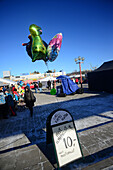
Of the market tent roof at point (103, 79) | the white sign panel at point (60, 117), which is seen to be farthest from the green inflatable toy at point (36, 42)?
the market tent roof at point (103, 79)

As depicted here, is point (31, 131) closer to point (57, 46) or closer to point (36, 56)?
point (36, 56)

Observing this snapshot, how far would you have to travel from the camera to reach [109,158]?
Result: 90.4 inches

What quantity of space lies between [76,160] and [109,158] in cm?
80

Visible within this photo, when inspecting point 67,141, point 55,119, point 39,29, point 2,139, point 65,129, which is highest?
point 39,29

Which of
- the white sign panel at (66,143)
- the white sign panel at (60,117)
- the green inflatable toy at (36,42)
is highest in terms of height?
the green inflatable toy at (36,42)

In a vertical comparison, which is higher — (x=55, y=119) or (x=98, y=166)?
(x=55, y=119)

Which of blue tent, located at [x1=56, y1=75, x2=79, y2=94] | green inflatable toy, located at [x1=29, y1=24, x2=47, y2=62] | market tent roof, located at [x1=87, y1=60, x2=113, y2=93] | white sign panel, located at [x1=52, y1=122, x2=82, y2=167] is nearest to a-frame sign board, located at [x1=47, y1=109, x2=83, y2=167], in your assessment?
white sign panel, located at [x1=52, y1=122, x2=82, y2=167]

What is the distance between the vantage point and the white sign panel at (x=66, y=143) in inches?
82.4

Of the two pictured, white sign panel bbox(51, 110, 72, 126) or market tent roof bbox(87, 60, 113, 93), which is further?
market tent roof bbox(87, 60, 113, 93)

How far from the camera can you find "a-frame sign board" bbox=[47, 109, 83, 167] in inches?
82.4

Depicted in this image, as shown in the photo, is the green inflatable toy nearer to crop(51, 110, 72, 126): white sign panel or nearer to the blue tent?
crop(51, 110, 72, 126): white sign panel

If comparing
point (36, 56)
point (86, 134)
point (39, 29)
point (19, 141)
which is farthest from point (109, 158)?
point (39, 29)

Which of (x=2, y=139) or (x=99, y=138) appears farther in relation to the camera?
(x=2, y=139)

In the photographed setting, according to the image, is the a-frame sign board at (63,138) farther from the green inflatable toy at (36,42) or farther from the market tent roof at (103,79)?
the market tent roof at (103,79)
